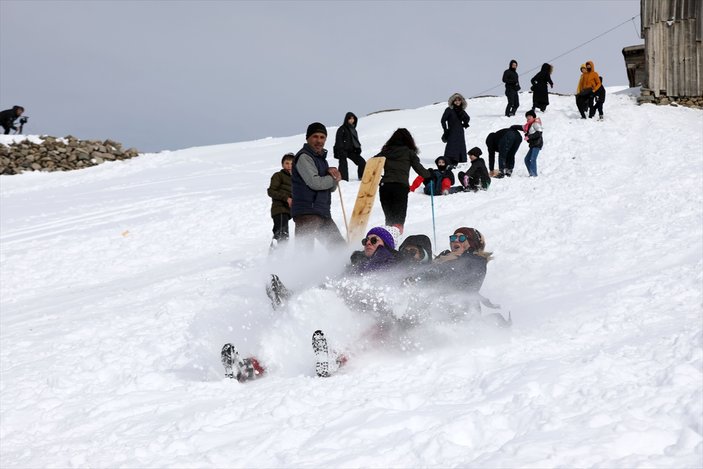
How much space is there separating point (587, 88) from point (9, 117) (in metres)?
20.0

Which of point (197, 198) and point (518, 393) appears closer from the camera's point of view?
point (518, 393)

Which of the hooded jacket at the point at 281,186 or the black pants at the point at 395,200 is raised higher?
the hooded jacket at the point at 281,186

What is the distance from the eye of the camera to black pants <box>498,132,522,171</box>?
14.5 meters

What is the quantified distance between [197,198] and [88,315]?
24.2 feet

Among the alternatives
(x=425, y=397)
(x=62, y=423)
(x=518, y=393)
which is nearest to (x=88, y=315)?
(x=62, y=423)

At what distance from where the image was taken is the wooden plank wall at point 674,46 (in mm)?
23375

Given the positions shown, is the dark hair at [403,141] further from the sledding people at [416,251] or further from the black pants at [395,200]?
the sledding people at [416,251]

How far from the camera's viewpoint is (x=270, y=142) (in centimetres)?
2527

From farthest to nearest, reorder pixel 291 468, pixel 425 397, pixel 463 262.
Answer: pixel 463 262
pixel 425 397
pixel 291 468

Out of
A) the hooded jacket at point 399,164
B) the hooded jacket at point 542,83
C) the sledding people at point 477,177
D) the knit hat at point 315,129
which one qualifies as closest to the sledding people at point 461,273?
the knit hat at point 315,129

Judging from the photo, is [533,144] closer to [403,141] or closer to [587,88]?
[403,141]

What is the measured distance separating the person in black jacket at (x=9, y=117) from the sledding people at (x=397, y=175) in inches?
803

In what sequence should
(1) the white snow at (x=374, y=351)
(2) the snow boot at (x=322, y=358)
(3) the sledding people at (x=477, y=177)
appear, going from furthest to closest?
1. (3) the sledding people at (x=477, y=177)
2. (2) the snow boot at (x=322, y=358)
3. (1) the white snow at (x=374, y=351)

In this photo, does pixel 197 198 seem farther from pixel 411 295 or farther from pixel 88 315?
pixel 411 295
